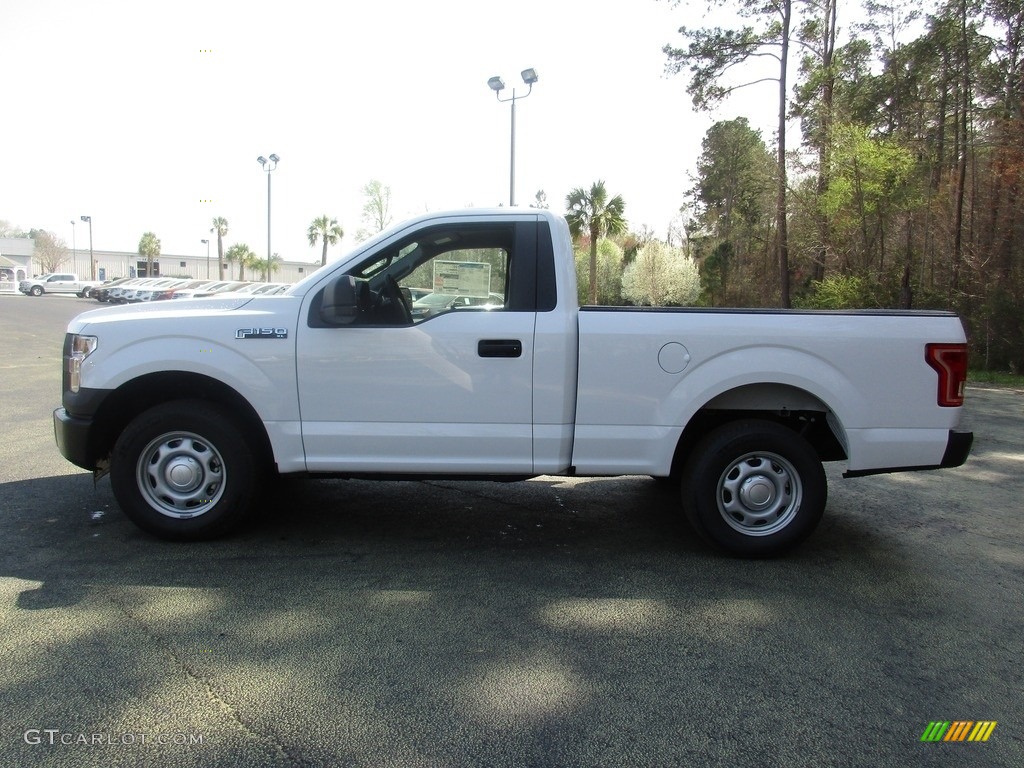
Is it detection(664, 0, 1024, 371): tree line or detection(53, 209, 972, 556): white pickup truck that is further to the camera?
detection(664, 0, 1024, 371): tree line

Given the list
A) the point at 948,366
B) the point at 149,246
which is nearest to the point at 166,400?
the point at 948,366

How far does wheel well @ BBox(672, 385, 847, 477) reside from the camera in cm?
467

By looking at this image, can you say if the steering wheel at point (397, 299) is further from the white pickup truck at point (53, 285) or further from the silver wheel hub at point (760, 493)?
the white pickup truck at point (53, 285)

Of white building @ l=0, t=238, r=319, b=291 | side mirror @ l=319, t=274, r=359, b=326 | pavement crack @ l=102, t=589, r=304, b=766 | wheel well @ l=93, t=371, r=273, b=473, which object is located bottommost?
pavement crack @ l=102, t=589, r=304, b=766

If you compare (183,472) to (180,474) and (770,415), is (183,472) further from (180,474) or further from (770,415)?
(770,415)

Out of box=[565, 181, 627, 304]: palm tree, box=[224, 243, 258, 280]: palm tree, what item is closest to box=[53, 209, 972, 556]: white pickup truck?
box=[565, 181, 627, 304]: palm tree

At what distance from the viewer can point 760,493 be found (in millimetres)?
4578

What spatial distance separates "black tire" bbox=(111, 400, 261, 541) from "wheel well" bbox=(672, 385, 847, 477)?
8.92ft

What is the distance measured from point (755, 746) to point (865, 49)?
110ft

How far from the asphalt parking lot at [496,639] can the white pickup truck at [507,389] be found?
51cm

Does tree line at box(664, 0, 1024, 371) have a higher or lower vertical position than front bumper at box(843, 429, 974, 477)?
higher

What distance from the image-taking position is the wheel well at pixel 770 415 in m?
4.67

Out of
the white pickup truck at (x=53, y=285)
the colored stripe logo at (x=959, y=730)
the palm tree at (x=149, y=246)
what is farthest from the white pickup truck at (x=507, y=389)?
the palm tree at (x=149, y=246)

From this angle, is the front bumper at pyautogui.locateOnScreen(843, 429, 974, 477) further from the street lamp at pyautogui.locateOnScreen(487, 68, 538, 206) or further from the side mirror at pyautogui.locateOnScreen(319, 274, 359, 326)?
the street lamp at pyautogui.locateOnScreen(487, 68, 538, 206)
